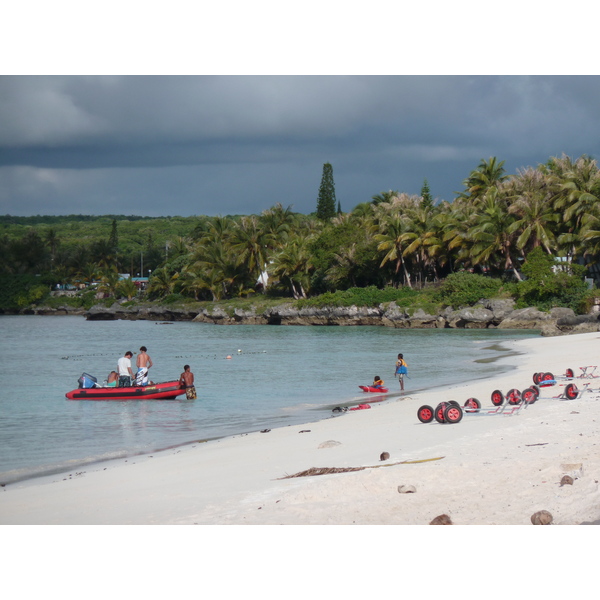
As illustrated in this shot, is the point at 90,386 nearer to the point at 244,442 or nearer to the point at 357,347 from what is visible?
the point at 244,442

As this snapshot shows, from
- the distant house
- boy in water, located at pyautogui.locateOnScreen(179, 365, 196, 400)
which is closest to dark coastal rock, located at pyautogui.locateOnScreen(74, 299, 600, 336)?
the distant house

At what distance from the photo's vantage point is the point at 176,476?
8.27m

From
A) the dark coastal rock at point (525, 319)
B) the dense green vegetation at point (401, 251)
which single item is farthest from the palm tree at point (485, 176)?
the dark coastal rock at point (525, 319)

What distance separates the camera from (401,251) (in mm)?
52469

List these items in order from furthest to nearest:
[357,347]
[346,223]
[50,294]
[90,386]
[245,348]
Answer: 1. [50,294]
2. [346,223]
3. [245,348]
4. [357,347]
5. [90,386]

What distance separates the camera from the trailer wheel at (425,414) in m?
10.6

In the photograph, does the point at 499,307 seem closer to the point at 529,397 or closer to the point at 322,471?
the point at 529,397

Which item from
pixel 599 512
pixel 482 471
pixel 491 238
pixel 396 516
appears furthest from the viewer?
pixel 491 238

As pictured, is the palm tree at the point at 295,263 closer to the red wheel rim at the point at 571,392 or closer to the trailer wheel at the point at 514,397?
the red wheel rim at the point at 571,392

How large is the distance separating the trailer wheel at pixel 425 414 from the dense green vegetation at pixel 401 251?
2377 cm

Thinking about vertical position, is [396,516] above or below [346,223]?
below

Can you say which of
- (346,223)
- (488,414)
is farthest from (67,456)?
(346,223)

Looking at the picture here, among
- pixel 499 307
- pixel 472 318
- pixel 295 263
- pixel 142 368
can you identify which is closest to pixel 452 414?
pixel 142 368

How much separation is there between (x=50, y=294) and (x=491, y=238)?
6363cm
